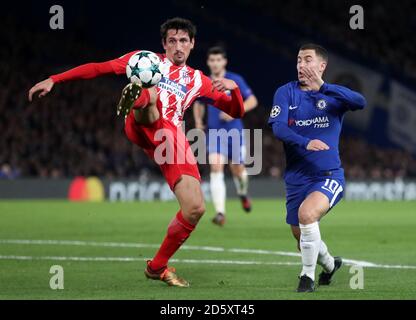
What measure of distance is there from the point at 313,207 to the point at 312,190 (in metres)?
0.31

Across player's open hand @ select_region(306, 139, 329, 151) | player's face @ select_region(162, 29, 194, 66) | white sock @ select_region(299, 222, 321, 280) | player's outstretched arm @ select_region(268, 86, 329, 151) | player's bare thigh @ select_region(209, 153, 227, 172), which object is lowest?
white sock @ select_region(299, 222, 321, 280)

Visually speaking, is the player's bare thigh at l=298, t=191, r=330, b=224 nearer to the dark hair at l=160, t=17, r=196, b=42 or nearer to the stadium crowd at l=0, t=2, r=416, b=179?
the dark hair at l=160, t=17, r=196, b=42

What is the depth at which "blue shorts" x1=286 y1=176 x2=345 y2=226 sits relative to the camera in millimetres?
8711

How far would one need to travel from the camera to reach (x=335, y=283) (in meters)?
9.14

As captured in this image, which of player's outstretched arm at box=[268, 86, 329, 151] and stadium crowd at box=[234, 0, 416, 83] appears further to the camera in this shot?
stadium crowd at box=[234, 0, 416, 83]

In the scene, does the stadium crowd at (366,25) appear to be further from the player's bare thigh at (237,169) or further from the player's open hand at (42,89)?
the player's open hand at (42,89)

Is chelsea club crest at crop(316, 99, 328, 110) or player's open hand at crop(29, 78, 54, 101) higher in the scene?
player's open hand at crop(29, 78, 54, 101)

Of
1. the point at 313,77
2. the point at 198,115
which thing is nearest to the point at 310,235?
the point at 313,77

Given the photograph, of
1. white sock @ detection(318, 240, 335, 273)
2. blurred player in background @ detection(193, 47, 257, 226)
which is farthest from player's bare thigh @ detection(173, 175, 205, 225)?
blurred player in background @ detection(193, 47, 257, 226)

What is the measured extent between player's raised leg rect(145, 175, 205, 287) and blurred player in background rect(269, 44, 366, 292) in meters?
0.87

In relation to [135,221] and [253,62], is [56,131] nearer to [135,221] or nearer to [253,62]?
[253,62]

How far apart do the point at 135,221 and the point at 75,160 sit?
996cm

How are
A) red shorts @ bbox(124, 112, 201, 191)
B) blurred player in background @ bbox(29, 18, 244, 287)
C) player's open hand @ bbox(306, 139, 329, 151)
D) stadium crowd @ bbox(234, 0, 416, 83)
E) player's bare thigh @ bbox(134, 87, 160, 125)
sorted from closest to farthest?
player's open hand @ bbox(306, 139, 329, 151) < player's bare thigh @ bbox(134, 87, 160, 125) < blurred player in background @ bbox(29, 18, 244, 287) < red shorts @ bbox(124, 112, 201, 191) < stadium crowd @ bbox(234, 0, 416, 83)

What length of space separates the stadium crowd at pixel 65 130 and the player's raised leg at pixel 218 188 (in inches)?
433
